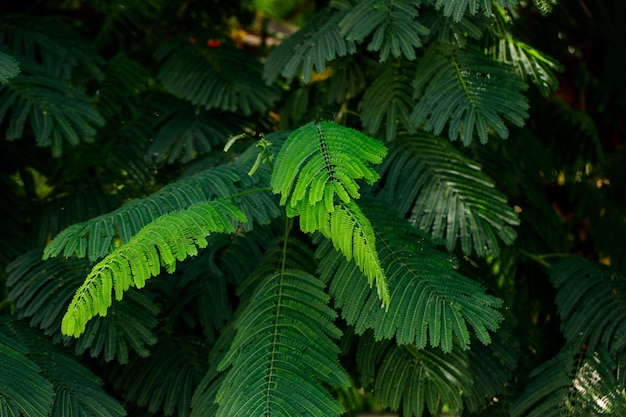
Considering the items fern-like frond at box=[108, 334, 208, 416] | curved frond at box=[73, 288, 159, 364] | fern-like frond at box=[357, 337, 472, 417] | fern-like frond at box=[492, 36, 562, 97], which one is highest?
fern-like frond at box=[492, 36, 562, 97]

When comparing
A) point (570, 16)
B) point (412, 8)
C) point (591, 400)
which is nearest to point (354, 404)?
point (591, 400)

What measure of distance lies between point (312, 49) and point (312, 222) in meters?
0.79

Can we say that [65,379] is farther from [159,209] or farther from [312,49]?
[312,49]

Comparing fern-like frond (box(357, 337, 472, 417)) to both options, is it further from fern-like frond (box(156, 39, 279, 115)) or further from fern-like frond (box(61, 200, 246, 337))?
fern-like frond (box(156, 39, 279, 115))

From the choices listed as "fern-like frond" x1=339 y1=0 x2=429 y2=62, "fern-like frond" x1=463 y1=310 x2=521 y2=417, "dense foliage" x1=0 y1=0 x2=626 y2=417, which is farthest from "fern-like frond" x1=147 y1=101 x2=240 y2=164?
"fern-like frond" x1=463 y1=310 x2=521 y2=417

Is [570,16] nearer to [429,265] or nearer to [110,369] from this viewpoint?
[429,265]

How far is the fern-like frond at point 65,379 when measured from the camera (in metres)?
1.84

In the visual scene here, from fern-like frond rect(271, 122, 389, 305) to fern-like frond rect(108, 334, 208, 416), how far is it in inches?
27.8

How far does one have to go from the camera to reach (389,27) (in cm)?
198

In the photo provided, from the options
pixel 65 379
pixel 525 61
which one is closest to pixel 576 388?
pixel 525 61

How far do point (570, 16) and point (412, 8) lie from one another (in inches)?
47.5

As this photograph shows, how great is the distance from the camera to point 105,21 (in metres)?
2.94

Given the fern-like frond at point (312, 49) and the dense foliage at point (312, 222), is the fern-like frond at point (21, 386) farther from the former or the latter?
the fern-like frond at point (312, 49)

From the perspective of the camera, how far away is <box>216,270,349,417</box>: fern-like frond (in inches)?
62.9
